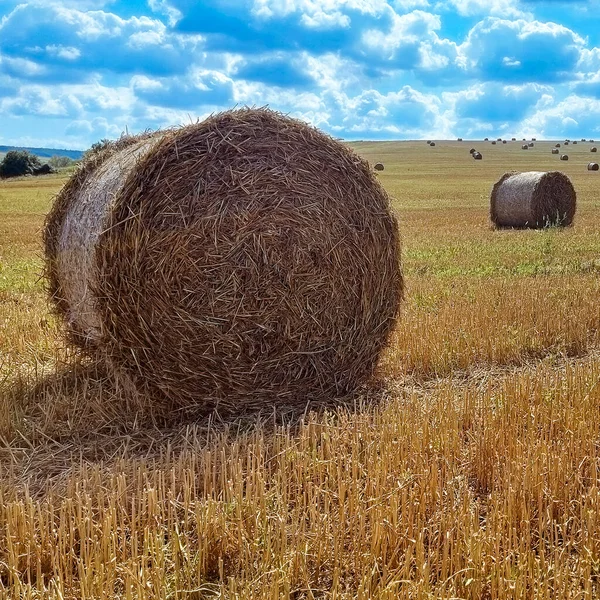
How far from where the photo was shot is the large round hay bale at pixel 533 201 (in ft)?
55.2

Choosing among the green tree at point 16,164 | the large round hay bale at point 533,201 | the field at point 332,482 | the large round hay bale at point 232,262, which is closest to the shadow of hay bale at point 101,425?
the field at point 332,482

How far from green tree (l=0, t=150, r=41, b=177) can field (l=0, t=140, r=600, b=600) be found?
50316 mm

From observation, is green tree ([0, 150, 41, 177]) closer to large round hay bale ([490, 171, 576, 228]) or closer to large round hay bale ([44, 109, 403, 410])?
large round hay bale ([490, 171, 576, 228])

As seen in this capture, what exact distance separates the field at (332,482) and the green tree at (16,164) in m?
50.3

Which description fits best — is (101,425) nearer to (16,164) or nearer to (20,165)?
(20,165)

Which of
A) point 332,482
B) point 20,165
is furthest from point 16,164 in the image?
point 332,482

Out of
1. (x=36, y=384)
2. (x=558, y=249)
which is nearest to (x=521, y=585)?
(x=36, y=384)

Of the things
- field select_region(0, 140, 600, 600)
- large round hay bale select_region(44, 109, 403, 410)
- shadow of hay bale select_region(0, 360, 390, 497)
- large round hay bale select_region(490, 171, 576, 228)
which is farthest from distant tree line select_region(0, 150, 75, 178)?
shadow of hay bale select_region(0, 360, 390, 497)

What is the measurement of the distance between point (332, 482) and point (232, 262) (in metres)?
2.07

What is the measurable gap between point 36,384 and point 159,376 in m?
1.17

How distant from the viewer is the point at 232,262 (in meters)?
5.31

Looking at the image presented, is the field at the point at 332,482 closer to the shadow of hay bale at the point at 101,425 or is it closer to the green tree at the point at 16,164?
the shadow of hay bale at the point at 101,425

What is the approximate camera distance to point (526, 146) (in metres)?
69.2

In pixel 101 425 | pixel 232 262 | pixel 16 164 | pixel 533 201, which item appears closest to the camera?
pixel 101 425
